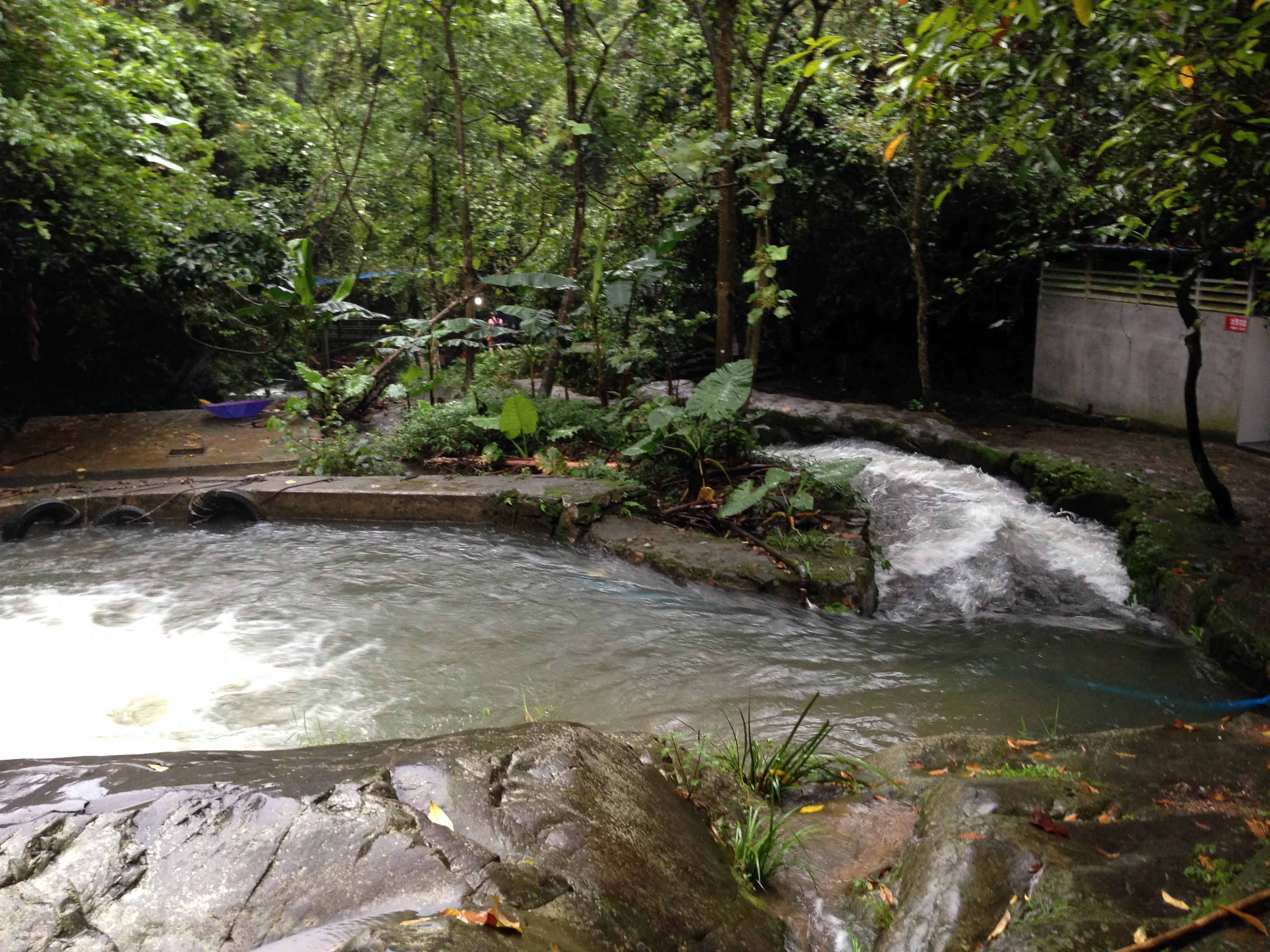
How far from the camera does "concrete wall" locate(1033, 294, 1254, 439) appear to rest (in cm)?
999

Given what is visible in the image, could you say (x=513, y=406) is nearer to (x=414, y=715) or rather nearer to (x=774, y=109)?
(x=414, y=715)

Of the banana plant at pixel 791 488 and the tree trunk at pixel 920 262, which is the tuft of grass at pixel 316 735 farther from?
the tree trunk at pixel 920 262

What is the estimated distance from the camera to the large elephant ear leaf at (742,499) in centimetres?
729

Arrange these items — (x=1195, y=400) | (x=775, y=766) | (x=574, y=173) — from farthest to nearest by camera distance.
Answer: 1. (x=574, y=173)
2. (x=1195, y=400)
3. (x=775, y=766)

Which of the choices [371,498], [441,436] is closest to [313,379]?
[441,436]

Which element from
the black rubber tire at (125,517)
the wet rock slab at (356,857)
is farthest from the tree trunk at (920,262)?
the wet rock slab at (356,857)

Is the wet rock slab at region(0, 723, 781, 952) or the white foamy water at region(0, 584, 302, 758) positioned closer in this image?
the wet rock slab at region(0, 723, 781, 952)

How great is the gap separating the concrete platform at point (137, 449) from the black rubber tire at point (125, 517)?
1279mm

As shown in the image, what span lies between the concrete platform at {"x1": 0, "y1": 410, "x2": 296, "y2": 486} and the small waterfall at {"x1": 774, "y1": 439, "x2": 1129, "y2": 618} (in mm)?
6349

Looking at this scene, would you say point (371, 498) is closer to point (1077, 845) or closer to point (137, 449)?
point (137, 449)

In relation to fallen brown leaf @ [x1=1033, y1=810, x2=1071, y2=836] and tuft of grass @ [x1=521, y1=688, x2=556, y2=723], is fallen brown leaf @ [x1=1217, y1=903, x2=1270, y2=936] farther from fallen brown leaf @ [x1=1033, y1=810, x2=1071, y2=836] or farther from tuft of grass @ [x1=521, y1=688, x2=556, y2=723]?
tuft of grass @ [x1=521, y1=688, x2=556, y2=723]

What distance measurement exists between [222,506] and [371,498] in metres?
1.43

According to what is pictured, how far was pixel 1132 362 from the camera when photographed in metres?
11.1

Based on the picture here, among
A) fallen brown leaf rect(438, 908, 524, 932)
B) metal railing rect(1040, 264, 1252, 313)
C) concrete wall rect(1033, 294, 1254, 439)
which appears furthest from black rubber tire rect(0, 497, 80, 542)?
concrete wall rect(1033, 294, 1254, 439)
